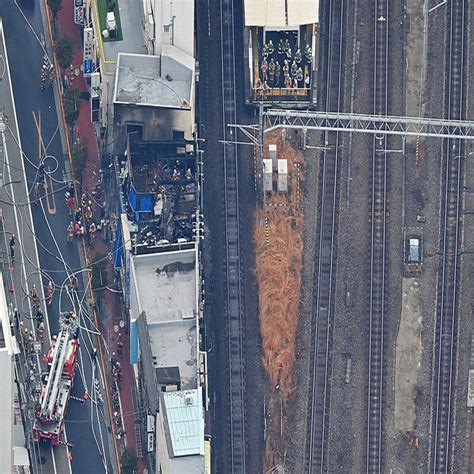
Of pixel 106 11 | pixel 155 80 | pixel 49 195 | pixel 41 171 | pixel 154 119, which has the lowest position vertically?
pixel 49 195

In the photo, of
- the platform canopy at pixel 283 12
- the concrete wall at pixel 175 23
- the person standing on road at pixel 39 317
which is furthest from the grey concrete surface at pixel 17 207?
the platform canopy at pixel 283 12

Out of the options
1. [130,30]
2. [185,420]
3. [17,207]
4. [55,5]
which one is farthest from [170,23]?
[185,420]

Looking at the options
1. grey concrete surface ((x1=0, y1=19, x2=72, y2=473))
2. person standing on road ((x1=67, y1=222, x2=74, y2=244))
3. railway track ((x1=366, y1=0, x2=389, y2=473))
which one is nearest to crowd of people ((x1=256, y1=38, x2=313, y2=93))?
railway track ((x1=366, y1=0, x2=389, y2=473))

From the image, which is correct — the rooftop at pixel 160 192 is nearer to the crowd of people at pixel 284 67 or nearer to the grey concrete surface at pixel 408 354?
the crowd of people at pixel 284 67

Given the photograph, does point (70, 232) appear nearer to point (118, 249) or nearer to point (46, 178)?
point (118, 249)

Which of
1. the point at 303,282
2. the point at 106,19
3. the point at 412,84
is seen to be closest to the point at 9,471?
the point at 303,282

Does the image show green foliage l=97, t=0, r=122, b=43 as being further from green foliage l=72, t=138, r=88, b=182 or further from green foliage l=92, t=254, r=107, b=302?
green foliage l=92, t=254, r=107, b=302

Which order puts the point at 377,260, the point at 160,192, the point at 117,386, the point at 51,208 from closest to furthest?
the point at 160,192, the point at 117,386, the point at 377,260, the point at 51,208
